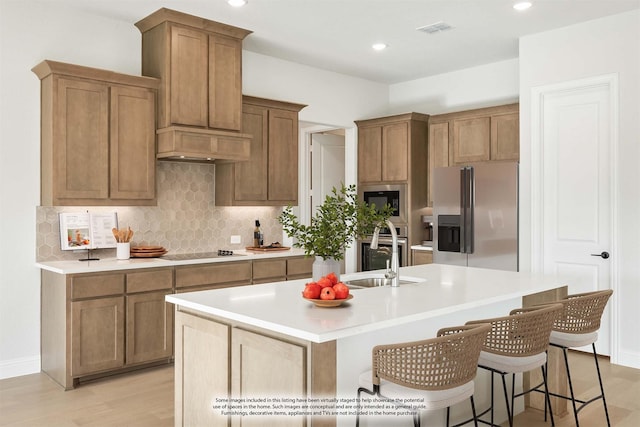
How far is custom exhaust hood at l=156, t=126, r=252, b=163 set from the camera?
14.4 ft

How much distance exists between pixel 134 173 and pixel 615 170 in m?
4.01

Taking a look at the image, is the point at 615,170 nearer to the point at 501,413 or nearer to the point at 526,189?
the point at 526,189

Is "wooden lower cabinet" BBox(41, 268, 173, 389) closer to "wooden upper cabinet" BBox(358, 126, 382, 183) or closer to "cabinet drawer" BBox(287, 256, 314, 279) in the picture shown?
"cabinet drawer" BBox(287, 256, 314, 279)

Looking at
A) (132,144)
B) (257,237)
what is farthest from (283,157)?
(132,144)

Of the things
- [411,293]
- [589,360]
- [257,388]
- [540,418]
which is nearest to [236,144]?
[411,293]

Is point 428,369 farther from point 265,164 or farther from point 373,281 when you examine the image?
point 265,164

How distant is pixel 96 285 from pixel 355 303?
7.46 feet

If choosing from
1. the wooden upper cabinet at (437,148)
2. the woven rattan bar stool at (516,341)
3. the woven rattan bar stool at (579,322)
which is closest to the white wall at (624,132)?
the wooden upper cabinet at (437,148)

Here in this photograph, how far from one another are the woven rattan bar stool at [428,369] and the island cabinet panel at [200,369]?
0.73m

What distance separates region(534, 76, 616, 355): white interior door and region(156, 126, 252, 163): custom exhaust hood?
2.81m

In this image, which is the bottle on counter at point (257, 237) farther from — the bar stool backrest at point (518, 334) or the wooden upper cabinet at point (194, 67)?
the bar stool backrest at point (518, 334)

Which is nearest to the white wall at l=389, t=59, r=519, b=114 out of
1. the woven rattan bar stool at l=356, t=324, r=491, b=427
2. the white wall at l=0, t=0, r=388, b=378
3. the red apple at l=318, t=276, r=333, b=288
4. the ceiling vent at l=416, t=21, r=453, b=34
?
the ceiling vent at l=416, t=21, r=453, b=34

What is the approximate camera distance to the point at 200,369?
2.65 m

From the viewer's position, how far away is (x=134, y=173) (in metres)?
4.40
